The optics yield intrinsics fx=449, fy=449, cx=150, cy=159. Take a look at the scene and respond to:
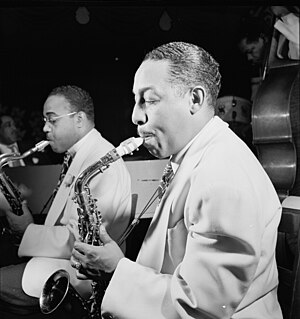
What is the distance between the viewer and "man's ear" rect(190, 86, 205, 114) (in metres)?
1.18

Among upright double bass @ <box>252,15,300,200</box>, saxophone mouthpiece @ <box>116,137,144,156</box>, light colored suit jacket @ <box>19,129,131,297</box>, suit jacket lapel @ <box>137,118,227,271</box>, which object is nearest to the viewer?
suit jacket lapel @ <box>137,118,227,271</box>

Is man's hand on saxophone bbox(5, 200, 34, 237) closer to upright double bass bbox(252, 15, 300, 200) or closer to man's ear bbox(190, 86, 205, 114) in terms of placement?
man's ear bbox(190, 86, 205, 114)

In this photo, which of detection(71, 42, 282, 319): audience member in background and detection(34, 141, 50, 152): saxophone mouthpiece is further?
detection(34, 141, 50, 152): saxophone mouthpiece

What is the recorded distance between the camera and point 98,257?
4.10 ft

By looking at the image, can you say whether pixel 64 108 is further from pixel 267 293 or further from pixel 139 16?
pixel 267 293

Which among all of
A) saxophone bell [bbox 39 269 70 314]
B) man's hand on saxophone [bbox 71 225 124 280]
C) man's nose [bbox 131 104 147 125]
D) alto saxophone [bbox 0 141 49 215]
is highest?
man's nose [bbox 131 104 147 125]

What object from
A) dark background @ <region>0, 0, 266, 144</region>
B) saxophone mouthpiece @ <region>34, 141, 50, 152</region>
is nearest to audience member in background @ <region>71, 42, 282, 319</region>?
dark background @ <region>0, 0, 266, 144</region>

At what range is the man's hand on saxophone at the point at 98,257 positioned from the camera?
125 centimetres

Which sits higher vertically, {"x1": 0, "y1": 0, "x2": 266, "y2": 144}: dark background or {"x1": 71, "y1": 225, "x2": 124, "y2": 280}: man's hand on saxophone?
{"x1": 0, "y1": 0, "x2": 266, "y2": 144}: dark background

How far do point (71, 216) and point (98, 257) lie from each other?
202mm

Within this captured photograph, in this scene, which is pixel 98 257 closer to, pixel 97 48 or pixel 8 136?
pixel 8 136

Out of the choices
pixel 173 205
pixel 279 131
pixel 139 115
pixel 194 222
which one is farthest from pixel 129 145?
pixel 279 131

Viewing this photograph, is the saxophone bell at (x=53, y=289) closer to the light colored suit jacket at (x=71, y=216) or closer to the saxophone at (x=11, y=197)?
the light colored suit jacket at (x=71, y=216)

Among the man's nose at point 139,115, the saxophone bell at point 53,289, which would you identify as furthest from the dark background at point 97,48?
the saxophone bell at point 53,289
